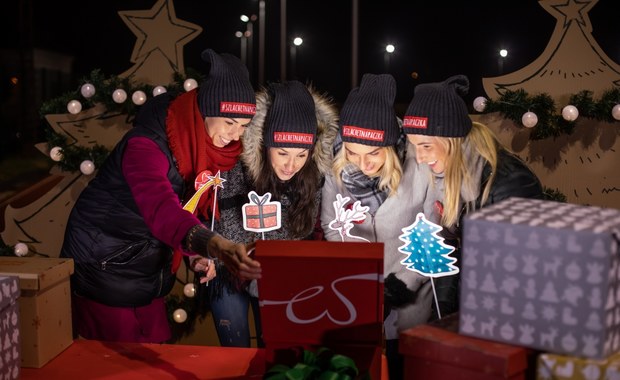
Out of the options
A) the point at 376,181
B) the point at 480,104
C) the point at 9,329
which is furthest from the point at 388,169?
the point at 9,329

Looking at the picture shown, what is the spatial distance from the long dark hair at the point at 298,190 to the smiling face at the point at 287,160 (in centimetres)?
2

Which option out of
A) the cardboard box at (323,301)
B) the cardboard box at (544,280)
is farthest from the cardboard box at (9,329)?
the cardboard box at (544,280)

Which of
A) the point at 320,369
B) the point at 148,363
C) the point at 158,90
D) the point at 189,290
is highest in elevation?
the point at 158,90

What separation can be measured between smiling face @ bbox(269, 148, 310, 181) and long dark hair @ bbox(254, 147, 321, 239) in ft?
0.06

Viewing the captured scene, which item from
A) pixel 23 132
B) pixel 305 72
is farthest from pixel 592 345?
pixel 23 132

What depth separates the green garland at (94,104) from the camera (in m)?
3.97

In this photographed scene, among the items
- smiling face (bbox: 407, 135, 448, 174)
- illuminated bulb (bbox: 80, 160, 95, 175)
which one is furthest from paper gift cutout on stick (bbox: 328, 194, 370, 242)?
illuminated bulb (bbox: 80, 160, 95, 175)

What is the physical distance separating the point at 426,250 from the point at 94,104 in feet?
6.60

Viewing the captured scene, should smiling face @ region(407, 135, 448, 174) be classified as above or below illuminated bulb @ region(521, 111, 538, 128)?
below

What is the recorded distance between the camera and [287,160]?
3.56m

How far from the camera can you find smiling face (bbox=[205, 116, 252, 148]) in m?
3.54

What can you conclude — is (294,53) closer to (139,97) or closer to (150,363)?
(139,97)

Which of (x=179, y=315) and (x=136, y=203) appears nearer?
(x=136, y=203)

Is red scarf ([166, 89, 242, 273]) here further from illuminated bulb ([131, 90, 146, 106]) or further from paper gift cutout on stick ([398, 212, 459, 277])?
paper gift cutout on stick ([398, 212, 459, 277])
